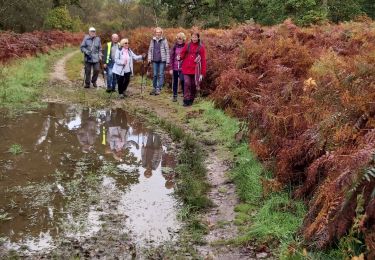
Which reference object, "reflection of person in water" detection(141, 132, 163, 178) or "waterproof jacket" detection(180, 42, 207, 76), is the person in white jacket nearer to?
"waterproof jacket" detection(180, 42, 207, 76)

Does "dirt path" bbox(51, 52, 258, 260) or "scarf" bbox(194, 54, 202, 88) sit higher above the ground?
"scarf" bbox(194, 54, 202, 88)

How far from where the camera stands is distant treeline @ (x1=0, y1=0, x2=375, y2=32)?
35.1m

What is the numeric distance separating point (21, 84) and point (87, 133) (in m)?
6.34

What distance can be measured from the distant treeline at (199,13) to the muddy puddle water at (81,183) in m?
26.1

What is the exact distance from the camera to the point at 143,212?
6.07 m

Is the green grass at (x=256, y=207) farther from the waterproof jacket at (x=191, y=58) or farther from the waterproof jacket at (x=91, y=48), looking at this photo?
the waterproof jacket at (x=91, y=48)

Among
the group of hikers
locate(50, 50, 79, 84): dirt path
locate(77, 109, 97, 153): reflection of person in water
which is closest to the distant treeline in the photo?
locate(50, 50, 79, 84): dirt path

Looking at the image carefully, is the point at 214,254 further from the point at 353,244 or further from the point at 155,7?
the point at 155,7

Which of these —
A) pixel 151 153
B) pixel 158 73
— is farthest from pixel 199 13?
pixel 151 153

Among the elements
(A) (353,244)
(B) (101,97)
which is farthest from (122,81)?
(A) (353,244)

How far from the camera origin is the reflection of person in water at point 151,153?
7920 mm

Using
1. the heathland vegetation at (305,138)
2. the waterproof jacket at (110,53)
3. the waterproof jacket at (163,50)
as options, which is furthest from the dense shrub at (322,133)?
the waterproof jacket at (110,53)

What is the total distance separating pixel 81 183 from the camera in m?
6.86

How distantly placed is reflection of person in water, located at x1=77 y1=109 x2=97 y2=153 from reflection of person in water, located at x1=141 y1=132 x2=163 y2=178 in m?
1.09
